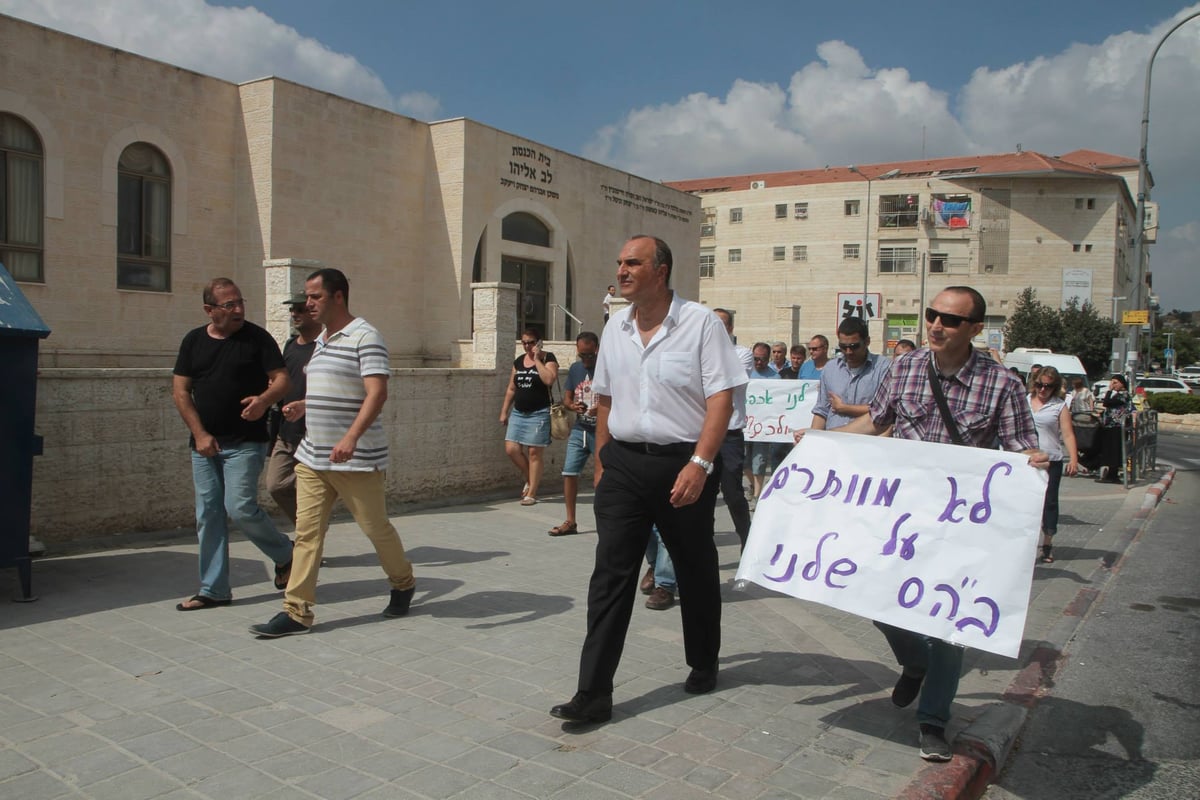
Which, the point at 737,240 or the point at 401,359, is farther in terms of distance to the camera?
the point at 737,240

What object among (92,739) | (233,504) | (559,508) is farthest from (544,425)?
(92,739)

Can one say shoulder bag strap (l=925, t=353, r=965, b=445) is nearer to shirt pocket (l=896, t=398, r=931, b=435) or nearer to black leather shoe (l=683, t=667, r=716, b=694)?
shirt pocket (l=896, t=398, r=931, b=435)

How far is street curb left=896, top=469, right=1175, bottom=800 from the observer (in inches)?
140

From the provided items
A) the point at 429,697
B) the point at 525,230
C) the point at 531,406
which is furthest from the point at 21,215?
the point at 429,697

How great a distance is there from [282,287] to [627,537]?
5905 millimetres

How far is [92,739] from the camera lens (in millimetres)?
3639

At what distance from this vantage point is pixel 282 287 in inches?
344

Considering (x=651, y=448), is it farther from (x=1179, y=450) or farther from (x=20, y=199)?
(x=1179, y=450)

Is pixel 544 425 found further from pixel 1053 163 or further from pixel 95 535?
pixel 1053 163

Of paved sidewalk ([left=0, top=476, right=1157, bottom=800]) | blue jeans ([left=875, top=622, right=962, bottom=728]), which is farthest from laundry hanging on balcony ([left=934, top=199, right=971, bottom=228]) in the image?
blue jeans ([left=875, top=622, right=962, bottom=728])

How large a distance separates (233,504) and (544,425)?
461cm

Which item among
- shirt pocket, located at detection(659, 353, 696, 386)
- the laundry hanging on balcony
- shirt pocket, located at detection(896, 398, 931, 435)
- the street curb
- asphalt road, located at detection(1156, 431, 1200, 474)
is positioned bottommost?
asphalt road, located at detection(1156, 431, 1200, 474)

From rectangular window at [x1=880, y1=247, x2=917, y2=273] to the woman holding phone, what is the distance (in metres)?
55.0

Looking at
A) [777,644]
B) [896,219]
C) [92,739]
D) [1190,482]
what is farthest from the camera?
[896,219]
